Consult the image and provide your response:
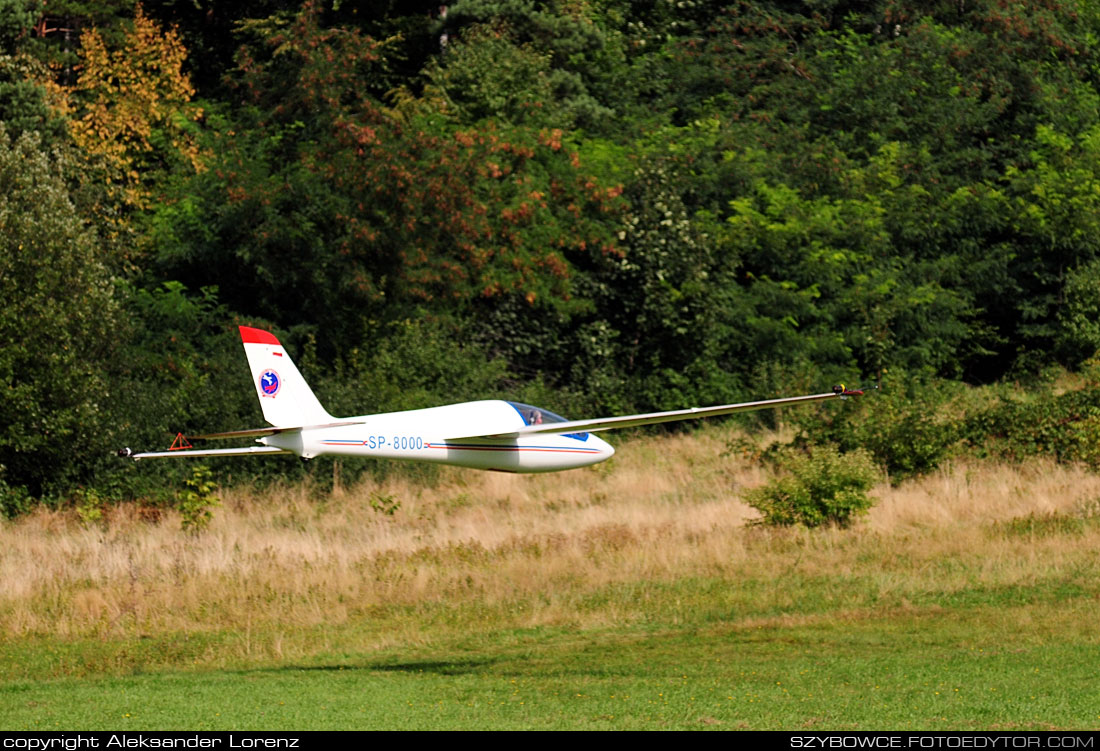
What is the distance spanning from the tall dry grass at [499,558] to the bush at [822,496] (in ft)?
1.26

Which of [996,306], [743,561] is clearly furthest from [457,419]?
[996,306]

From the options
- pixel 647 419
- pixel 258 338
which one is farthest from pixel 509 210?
pixel 647 419

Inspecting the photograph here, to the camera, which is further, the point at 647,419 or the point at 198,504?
the point at 198,504

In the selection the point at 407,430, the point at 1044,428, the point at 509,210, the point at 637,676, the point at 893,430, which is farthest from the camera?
the point at 509,210

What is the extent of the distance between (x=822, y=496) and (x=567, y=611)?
5895mm

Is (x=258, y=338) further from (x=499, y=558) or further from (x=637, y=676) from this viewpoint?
(x=499, y=558)

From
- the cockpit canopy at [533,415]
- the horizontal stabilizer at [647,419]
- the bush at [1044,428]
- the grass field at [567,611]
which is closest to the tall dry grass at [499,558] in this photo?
the grass field at [567,611]

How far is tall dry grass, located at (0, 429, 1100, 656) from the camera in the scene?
24.6 metres

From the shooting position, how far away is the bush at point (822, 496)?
91.6ft

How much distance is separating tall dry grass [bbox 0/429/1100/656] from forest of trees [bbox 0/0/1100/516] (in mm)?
5131

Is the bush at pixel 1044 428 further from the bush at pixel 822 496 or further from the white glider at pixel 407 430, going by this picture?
the white glider at pixel 407 430

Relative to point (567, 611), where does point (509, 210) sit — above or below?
above

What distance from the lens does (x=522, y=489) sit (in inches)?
1314

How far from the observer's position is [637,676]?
800 inches
